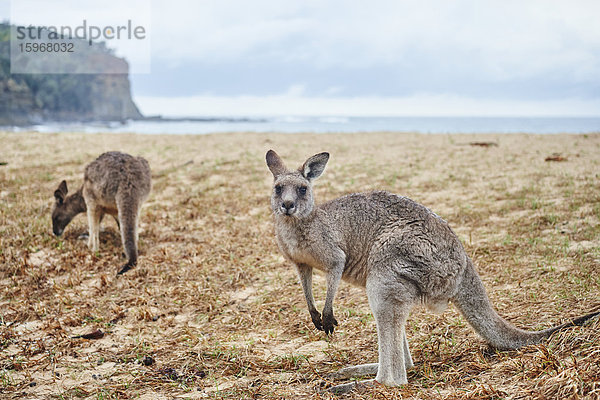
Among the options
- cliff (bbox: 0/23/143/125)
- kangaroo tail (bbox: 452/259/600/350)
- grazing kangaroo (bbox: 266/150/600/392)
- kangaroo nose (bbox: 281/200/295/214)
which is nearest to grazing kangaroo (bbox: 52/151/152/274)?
grazing kangaroo (bbox: 266/150/600/392)

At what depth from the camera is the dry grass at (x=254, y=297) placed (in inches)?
134

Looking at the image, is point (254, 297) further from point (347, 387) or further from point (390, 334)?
point (390, 334)

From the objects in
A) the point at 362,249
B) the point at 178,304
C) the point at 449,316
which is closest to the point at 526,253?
the point at 449,316

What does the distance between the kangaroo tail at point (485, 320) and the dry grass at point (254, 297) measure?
0.29ft

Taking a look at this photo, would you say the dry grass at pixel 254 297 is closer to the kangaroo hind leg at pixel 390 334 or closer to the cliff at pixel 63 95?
the kangaroo hind leg at pixel 390 334

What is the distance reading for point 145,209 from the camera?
26.8 ft

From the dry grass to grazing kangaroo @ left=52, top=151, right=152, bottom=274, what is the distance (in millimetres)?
272

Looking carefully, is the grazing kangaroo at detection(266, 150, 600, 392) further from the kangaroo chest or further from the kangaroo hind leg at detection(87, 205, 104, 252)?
the kangaroo hind leg at detection(87, 205, 104, 252)

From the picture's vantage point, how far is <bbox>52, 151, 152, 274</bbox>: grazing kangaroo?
20.4ft

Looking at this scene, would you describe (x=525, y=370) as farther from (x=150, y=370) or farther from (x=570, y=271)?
(x=150, y=370)

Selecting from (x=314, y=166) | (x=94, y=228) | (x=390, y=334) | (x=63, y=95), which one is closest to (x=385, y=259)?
(x=390, y=334)

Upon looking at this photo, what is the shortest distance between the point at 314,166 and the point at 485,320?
1659mm

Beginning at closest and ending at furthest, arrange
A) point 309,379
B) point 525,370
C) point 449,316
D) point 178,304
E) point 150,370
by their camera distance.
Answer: point 525,370
point 309,379
point 150,370
point 449,316
point 178,304

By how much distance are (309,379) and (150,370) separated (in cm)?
123
